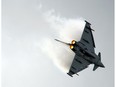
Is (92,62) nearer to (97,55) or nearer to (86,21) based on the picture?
(97,55)

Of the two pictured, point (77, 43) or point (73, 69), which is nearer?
point (77, 43)

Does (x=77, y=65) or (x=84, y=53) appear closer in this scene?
(x=84, y=53)

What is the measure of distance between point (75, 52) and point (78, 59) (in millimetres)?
6680

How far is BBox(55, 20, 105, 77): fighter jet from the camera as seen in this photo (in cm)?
14388

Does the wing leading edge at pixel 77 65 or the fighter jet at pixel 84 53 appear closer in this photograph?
the fighter jet at pixel 84 53

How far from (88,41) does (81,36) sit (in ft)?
9.14

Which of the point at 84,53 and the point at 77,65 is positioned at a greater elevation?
the point at 77,65

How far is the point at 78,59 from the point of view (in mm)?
151375

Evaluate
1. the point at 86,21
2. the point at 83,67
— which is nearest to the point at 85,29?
the point at 86,21

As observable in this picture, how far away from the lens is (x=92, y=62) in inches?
5837

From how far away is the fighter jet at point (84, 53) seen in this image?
143875 mm

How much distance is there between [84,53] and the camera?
145 meters

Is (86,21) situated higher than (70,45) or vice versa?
(86,21)

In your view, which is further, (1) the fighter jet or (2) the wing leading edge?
(2) the wing leading edge
